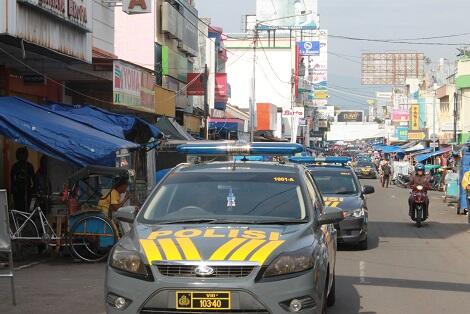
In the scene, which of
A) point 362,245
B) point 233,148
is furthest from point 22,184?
point 362,245

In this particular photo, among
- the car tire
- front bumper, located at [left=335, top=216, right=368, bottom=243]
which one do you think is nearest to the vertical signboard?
the car tire

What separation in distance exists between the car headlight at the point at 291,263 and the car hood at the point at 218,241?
0.20 feet

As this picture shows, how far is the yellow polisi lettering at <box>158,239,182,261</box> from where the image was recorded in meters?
5.54

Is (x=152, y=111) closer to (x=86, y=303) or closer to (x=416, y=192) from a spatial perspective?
(x=416, y=192)

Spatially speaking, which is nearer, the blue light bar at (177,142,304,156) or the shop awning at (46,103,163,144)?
the blue light bar at (177,142,304,156)

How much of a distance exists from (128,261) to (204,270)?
70cm

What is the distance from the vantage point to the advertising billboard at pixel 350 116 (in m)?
186

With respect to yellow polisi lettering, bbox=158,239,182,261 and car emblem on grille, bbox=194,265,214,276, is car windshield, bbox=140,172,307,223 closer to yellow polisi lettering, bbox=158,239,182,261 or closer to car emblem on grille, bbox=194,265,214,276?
yellow polisi lettering, bbox=158,239,182,261

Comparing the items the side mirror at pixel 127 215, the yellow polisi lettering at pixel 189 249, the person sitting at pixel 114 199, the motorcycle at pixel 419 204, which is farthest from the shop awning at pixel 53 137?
the motorcycle at pixel 419 204

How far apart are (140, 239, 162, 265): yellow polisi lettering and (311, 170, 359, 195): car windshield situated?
9680 mm

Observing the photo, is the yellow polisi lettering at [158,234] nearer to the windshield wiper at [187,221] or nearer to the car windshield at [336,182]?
the windshield wiper at [187,221]

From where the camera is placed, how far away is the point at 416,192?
19.5m

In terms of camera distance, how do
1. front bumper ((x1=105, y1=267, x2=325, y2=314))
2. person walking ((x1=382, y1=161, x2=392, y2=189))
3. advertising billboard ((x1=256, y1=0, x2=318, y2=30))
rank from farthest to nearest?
advertising billboard ((x1=256, y1=0, x2=318, y2=30)) → person walking ((x1=382, y1=161, x2=392, y2=189)) → front bumper ((x1=105, y1=267, x2=325, y2=314))

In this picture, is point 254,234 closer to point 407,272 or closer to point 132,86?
point 407,272
